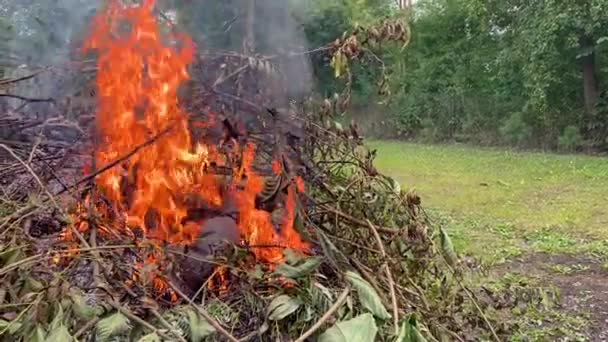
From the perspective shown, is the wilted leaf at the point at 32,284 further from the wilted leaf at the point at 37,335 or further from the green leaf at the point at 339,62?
the green leaf at the point at 339,62

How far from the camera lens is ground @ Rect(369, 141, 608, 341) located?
389 cm

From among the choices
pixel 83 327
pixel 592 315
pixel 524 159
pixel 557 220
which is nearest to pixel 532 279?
pixel 592 315

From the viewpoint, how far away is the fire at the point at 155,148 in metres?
2.42

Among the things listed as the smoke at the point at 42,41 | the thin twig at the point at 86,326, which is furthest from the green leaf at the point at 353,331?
the smoke at the point at 42,41

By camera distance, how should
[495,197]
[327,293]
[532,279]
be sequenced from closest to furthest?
[327,293]
[532,279]
[495,197]

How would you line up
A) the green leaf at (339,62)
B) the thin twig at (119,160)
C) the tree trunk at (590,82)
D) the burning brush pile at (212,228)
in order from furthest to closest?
1. the tree trunk at (590,82)
2. the green leaf at (339,62)
3. the thin twig at (119,160)
4. the burning brush pile at (212,228)

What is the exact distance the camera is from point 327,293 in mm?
1945

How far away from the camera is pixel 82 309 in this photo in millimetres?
1716

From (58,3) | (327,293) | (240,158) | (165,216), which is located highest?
(58,3)

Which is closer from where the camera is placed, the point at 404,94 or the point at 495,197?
the point at 495,197

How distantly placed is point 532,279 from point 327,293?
105 inches

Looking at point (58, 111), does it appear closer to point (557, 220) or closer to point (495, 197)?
point (557, 220)

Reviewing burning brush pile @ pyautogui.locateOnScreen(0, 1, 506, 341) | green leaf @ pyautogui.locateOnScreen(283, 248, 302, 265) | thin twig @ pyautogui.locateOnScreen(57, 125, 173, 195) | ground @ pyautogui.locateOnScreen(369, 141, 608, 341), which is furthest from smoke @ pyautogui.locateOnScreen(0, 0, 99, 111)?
ground @ pyautogui.locateOnScreen(369, 141, 608, 341)

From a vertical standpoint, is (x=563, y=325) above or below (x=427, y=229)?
below
